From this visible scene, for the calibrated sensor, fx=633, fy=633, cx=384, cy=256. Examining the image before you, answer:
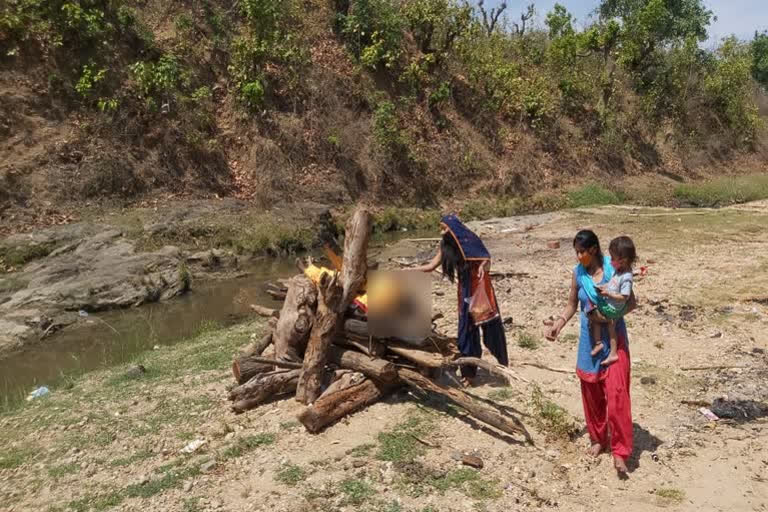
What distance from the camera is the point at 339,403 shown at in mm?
5273

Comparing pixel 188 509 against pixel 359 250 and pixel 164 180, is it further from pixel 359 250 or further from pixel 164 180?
pixel 164 180

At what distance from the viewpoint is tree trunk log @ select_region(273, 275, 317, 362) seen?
5637 mm

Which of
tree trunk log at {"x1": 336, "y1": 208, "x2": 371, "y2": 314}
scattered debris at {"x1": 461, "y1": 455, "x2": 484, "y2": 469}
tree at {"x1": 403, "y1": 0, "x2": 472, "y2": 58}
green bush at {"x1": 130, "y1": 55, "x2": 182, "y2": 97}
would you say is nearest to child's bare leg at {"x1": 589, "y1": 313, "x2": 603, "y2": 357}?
scattered debris at {"x1": 461, "y1": 455, "x2": 484, "y2": 469}

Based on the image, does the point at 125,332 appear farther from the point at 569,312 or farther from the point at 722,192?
the point at 722,192

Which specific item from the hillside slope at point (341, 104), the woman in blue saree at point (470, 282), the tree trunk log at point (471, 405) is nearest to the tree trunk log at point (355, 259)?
the woman in blue saree at point (470, 282)

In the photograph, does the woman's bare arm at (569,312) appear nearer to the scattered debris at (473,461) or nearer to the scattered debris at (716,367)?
the scattered debris at (473,461)

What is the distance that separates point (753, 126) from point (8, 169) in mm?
31993

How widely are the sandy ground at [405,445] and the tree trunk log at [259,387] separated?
10 cm

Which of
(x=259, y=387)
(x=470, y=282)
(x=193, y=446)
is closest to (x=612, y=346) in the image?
(x=470, y=282)

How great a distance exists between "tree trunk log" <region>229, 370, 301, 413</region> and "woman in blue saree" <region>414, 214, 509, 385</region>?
1577mm

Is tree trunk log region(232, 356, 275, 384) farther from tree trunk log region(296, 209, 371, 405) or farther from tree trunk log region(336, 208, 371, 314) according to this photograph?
tree trunk log region(336, 208, 371, 314)

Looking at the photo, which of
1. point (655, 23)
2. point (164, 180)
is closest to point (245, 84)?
point (164, 180)

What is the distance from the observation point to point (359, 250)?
554cm

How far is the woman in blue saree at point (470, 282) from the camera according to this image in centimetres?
573
